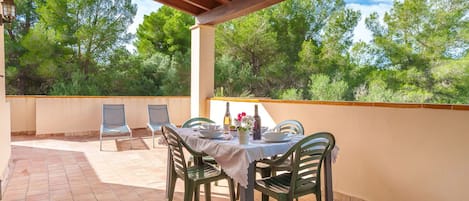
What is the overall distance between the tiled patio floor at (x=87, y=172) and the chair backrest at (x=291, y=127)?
2.91 ft

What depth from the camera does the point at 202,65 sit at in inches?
216

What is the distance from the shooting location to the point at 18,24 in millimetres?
10211

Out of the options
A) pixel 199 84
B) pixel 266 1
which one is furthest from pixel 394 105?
pixel 199 84

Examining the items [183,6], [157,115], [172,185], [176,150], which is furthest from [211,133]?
[157,115]

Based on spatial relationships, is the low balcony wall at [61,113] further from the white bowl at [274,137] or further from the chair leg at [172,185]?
the white bowl at [274,137]

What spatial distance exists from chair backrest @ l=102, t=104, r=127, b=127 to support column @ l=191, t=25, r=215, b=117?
6.48 feet

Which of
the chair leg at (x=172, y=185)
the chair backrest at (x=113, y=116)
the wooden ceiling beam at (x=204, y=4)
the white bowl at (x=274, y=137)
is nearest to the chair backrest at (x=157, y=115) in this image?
the chair backrest at (x=113, y=116)

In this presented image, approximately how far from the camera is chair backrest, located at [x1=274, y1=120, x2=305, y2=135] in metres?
3.10

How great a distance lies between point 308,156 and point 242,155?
0.46 m

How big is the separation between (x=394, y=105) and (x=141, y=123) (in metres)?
6.25

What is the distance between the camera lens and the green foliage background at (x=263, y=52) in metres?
10.0

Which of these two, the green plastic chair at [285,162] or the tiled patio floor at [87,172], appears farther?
the tiled patio floor at [87,172]

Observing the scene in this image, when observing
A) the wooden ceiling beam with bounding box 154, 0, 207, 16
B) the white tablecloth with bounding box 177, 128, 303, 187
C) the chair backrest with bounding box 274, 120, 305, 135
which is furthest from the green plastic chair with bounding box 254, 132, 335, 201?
the wooden ceiling beam with bounding box 154, 0, 207, 16

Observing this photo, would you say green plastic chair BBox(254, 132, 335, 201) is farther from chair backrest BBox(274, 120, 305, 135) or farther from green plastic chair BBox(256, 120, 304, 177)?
chair backrest BBox(274, 120, 305, 135)
